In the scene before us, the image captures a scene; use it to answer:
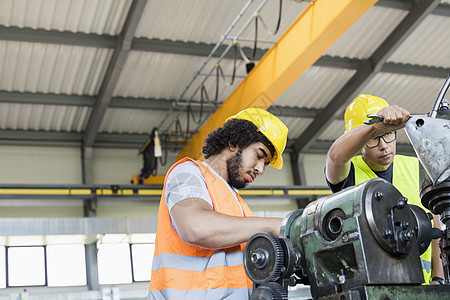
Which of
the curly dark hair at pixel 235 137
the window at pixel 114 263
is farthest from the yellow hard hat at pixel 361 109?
the window at pixel 114 263

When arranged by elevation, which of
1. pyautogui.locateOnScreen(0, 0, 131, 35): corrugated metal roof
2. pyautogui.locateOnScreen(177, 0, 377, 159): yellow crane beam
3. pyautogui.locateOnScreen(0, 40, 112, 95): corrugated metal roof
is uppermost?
pyautogui.locateOnScreen(0, 0, 131, 35): corrugated metal roof

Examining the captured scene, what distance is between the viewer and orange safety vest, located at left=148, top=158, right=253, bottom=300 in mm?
1856

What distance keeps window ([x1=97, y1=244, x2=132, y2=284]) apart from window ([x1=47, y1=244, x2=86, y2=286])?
286 millimetres

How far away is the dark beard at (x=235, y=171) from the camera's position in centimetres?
227

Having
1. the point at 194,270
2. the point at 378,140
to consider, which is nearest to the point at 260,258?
the point at 194,270

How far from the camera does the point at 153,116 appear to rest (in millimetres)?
10039

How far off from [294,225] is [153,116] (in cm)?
870

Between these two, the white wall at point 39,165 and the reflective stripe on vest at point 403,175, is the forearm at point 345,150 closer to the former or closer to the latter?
the reflective stripe on vest at point 403,175

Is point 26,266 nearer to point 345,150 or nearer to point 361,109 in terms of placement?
point 361,109

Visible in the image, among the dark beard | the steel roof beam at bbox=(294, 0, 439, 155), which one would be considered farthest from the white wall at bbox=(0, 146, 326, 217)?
the dark beard

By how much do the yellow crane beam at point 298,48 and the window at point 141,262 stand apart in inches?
127

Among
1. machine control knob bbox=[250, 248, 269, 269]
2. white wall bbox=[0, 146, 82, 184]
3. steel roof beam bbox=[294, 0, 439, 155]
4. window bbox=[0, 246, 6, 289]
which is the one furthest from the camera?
white wall bbox=[0, 146, 82, 184]

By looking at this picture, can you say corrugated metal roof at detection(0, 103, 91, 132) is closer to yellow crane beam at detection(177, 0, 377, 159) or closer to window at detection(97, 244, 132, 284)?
window at detection(97, 244, 132, 284)

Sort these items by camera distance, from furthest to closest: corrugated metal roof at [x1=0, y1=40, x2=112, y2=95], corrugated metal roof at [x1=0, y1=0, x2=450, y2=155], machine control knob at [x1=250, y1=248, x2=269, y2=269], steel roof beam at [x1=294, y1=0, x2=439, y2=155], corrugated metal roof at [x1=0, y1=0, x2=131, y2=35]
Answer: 1. steel roof beam at [x1=294, y1=0, x2=439, y2=155]
2. corrugated metal roof at [x1=0, y1=40, x2=112, y2=95]
3. corrugated metal roof at [x1=0, y1=0, x2=450, y2=155]
4. corrugated metal roof at [x1=0, y1=0, x2=131, y2=35]
5. machine control knob at [x1=250, y1=248, x2=269, y2=269]
